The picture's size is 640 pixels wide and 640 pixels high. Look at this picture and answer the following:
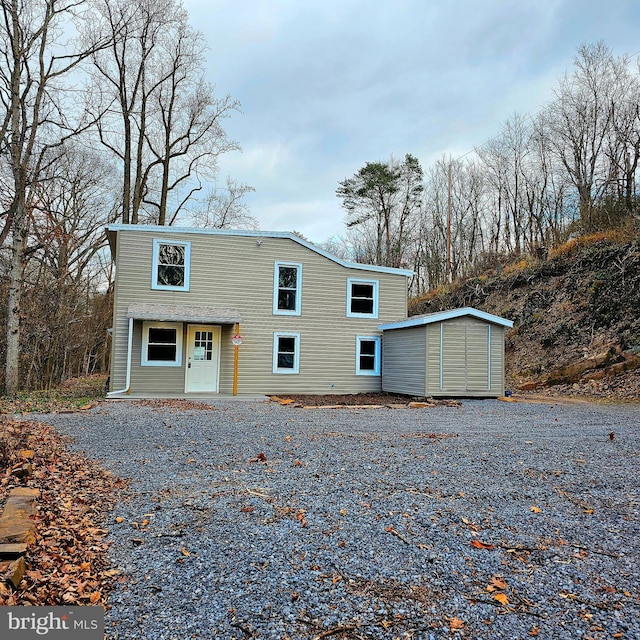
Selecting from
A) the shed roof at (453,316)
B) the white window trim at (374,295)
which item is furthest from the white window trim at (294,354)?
the shed roof at (453,316)

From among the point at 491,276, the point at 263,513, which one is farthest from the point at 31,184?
the point at 491,276

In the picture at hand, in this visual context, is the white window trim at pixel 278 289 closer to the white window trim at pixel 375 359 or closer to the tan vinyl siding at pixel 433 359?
the white window trim at pixel 375 359

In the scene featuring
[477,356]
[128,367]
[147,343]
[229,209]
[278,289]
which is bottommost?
[128,367]

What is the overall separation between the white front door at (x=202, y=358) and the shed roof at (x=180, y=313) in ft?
1.71

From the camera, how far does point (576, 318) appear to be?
15602 mm

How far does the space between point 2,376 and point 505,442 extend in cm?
1568

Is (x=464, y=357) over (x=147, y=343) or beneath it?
beneath

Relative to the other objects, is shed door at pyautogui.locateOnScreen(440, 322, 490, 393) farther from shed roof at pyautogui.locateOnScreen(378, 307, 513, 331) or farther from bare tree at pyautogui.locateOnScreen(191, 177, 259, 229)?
bare tree at pyautogui.locateOnScreen(191, 177, 259, 229)

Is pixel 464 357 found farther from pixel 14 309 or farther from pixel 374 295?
pixel 14 309

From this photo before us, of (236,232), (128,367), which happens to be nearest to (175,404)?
(128,367)

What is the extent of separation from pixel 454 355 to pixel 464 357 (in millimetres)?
309

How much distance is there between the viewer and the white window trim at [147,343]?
12750 millimetres

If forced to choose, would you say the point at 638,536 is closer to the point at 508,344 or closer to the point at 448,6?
the point at 448,6

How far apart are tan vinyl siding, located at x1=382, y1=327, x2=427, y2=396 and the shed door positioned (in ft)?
1.85
